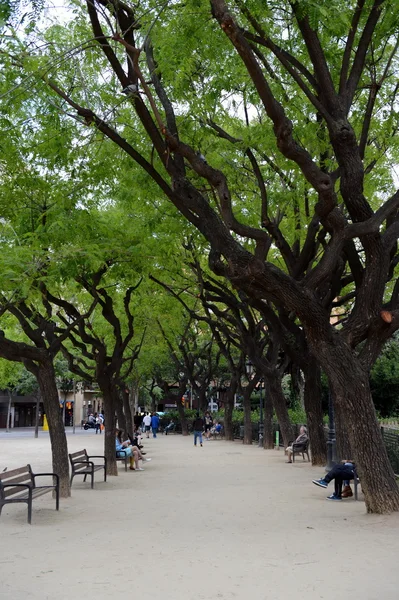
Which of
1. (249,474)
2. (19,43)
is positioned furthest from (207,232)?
(249,474)

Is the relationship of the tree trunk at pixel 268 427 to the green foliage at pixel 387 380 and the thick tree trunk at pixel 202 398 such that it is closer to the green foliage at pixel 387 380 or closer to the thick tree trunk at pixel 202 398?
the green foliage at pixel 387 380

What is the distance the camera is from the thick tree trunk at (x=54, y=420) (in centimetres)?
1261

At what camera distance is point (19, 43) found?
10234mm

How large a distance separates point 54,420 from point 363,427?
19.8 feet

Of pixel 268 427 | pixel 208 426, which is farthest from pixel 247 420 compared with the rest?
pixel 208 426

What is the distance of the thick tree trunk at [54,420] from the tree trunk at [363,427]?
18.0ft

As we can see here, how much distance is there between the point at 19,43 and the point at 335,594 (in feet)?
29.6

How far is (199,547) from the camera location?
8008mm

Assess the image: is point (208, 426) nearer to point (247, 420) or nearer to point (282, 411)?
point (247, 420)

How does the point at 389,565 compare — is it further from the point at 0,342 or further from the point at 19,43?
the point at 19,43

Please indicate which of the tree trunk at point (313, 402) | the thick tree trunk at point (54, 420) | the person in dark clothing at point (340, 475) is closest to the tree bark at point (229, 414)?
the tree trunk at point (313, 402)

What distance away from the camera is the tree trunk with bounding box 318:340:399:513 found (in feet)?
32.3

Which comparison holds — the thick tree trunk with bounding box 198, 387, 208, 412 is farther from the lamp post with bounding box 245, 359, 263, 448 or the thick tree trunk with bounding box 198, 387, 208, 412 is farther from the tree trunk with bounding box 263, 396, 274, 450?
the tree trunk with bounding box 263, 396, 274, 450

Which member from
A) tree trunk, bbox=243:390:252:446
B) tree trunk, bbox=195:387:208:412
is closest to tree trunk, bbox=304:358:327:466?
tree trunk, bbox=243:390:252:446
